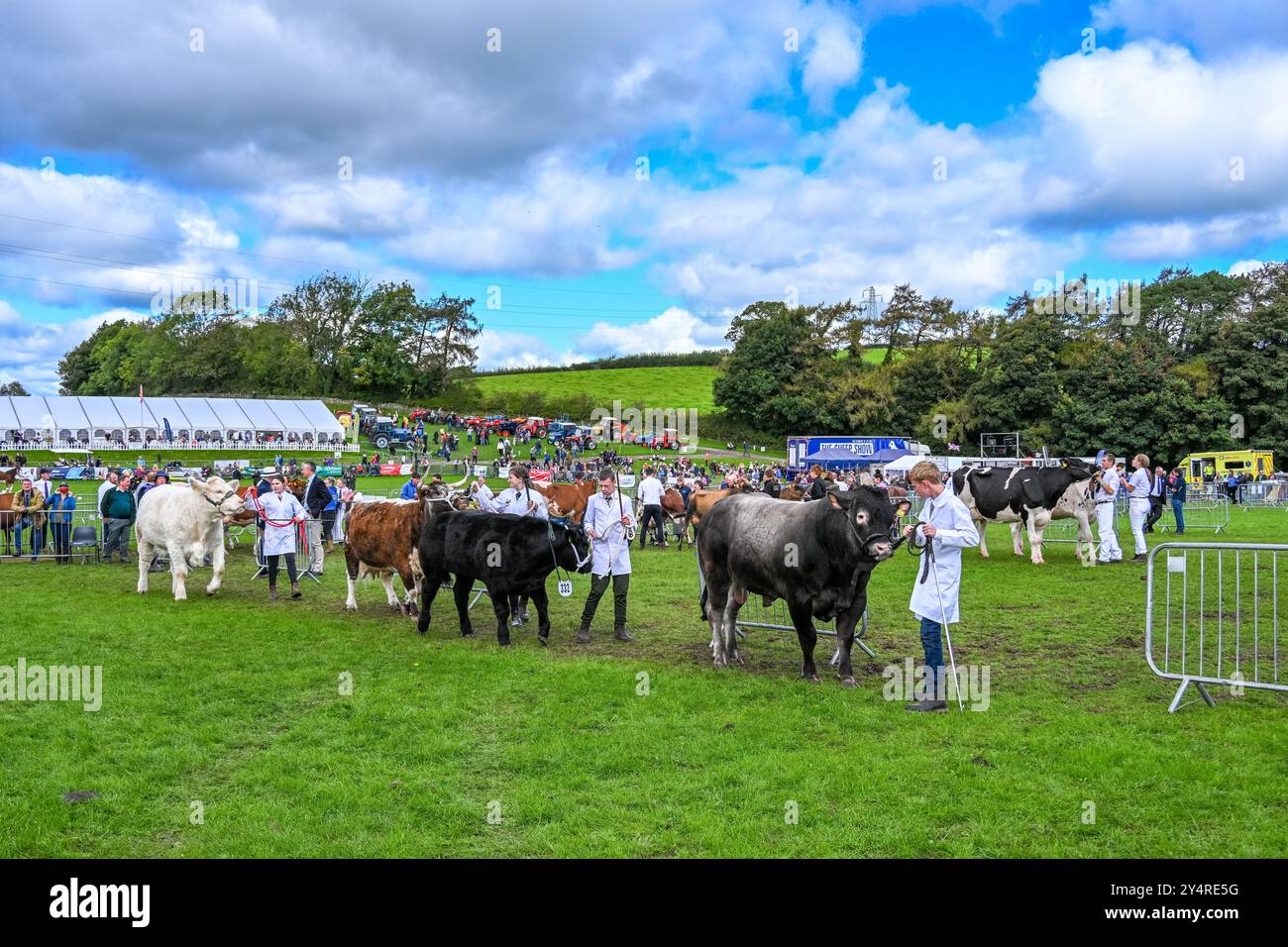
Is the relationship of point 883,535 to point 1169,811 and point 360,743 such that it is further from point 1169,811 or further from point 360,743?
point 360,743

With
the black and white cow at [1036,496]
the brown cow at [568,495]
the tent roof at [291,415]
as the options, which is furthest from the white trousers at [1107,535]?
the tent roof at [291,415]

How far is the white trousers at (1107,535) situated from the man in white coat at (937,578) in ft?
36.7

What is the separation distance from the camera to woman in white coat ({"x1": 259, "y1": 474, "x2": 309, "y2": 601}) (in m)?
13.4

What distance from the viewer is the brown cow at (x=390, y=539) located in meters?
12.2

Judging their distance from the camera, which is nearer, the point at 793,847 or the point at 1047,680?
the point at 793,847

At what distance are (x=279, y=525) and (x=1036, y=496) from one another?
1429cm

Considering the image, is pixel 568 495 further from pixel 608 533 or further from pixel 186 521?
pixel 608 533

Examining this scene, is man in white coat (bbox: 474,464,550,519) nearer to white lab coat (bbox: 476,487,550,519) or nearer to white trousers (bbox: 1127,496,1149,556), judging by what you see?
white lab coat (bbox: 476,487,550,519)

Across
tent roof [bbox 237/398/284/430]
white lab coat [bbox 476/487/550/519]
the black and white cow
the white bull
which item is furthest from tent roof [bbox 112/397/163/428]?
the black and white cow

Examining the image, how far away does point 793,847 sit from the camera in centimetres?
487

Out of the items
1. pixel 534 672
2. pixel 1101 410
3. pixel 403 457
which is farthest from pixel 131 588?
pixel 1101 410

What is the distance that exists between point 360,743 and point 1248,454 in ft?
159

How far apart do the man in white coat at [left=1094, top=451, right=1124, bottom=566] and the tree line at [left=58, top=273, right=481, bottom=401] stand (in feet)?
228

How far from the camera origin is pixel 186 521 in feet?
45.4
